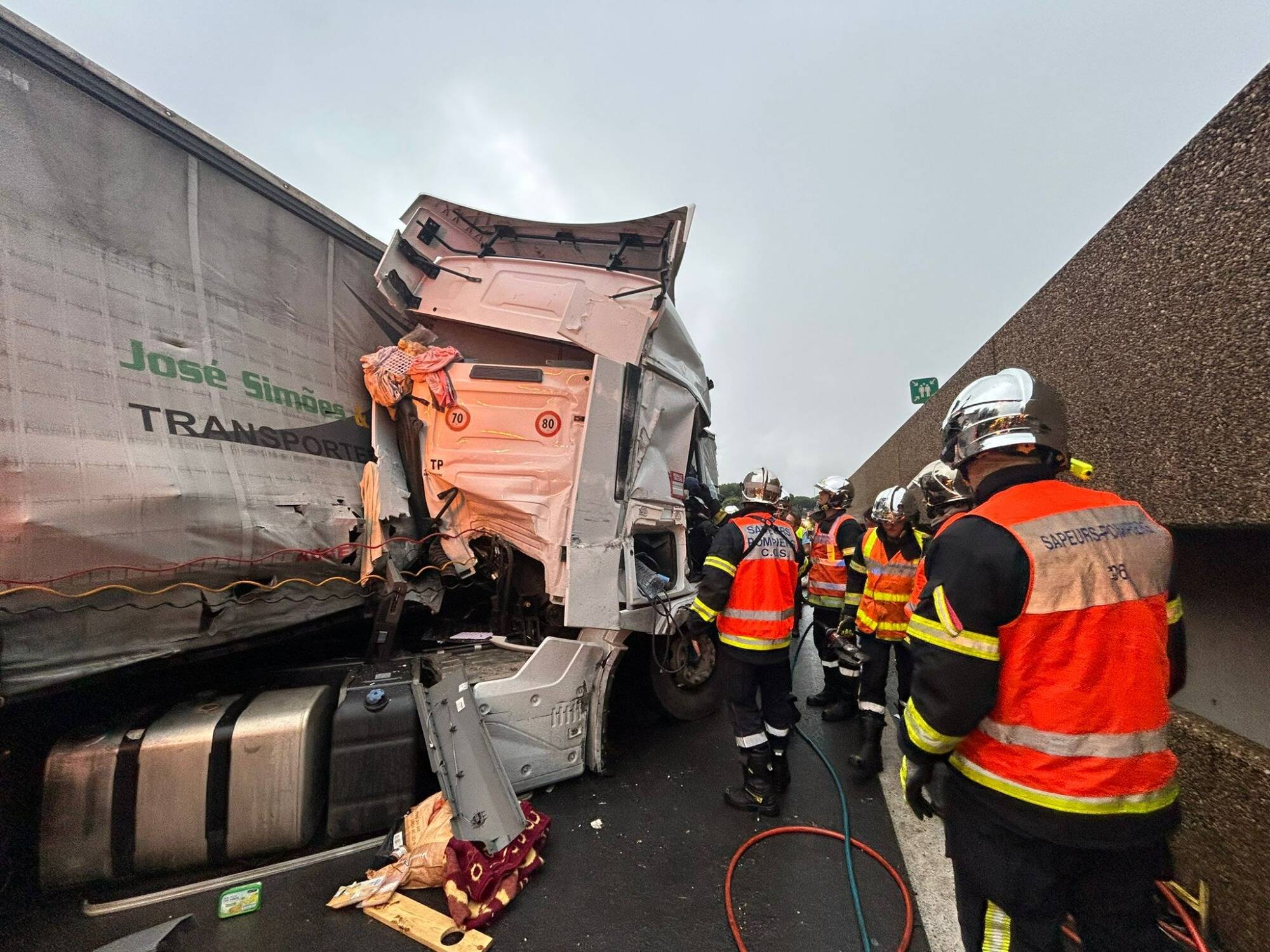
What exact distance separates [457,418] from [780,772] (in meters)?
2.79

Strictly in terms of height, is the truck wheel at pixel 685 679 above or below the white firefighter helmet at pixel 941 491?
below

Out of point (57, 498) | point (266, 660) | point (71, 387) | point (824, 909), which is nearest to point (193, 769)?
point (266, 660)

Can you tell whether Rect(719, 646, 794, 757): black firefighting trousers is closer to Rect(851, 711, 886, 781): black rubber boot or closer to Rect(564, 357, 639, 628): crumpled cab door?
Rect(851, 711, 886, 781): black rubber boot

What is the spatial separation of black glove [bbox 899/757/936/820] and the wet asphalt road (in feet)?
2.65

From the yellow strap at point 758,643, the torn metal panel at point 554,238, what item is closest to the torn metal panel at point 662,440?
the torn metal panel at point 554,238

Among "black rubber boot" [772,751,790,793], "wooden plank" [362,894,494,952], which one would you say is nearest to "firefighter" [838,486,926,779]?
"black rubber boot" [772,751,790,793]

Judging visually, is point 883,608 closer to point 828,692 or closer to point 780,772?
point 780,772

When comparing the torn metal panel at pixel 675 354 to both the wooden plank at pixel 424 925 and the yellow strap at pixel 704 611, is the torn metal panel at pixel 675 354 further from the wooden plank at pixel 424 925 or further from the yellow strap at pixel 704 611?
the wooden plank at pixel 424 925

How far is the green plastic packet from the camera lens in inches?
80.6

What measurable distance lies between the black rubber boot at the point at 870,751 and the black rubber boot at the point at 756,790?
61cm

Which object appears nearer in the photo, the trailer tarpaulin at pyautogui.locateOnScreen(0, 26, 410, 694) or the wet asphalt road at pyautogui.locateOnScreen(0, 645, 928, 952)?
the trailer tarpaulin at pyautogui.locateOnScreen(0, 26, 410, 694)

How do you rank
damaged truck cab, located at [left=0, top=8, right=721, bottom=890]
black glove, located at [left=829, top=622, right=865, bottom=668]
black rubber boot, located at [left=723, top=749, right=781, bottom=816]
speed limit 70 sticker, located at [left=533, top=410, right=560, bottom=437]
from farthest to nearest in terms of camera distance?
black glove, located at [left=829, top=622, right=865, bottom=668] → speed limit 70 sticker, located at [left=533, top=410, right=560, bottom=437] → black rubber boot, located at [left=723, top=749, right=781, bottom=816] → damaged truck cab, located at [left=0, top=8, right=721, bottom=890]

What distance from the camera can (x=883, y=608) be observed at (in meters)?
3.40

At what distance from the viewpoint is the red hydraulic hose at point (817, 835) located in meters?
1.92
